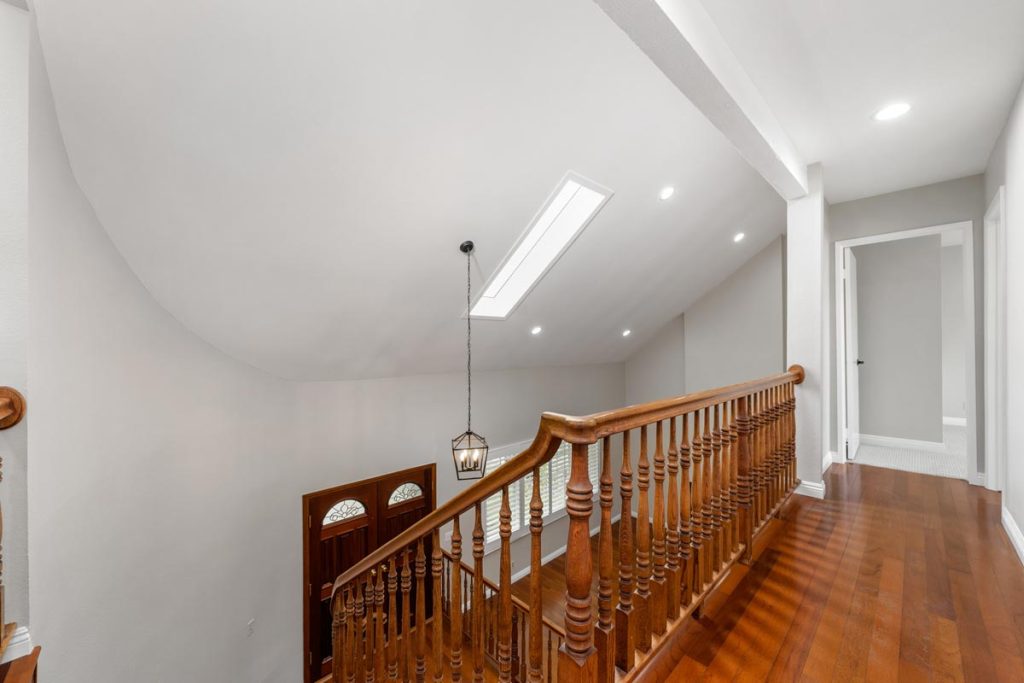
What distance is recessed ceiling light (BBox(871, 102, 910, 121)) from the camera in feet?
8.35

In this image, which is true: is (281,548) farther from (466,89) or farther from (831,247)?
(831,247)

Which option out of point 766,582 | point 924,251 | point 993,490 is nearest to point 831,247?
point 924,251

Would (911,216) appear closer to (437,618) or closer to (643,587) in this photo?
(643,587)

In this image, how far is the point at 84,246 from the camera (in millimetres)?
2438

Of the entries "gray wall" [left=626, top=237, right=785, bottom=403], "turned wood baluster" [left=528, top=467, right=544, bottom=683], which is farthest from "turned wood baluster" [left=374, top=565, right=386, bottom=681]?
"gray wall" [left=626, top=237, right=785, bottom=403]

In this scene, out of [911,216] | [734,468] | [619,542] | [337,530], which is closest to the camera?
[619,542]

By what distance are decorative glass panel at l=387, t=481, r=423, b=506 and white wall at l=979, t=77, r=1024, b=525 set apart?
4.69 m

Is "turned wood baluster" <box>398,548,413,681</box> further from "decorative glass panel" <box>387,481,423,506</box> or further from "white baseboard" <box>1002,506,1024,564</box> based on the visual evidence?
"white baseboard" <box>1002,506,1024,564</box>

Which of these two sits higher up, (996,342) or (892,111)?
(892,111)

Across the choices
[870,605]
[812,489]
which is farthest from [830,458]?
[870,605]

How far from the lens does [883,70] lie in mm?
2232

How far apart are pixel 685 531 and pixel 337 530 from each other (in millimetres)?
3820

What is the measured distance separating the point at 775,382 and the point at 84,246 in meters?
3.99

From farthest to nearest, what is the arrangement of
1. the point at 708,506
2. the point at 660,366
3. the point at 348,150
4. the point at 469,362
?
1. the point at 660,366
2. the point at 469,362
3. the point at 348,150
4. the point at 708,506
